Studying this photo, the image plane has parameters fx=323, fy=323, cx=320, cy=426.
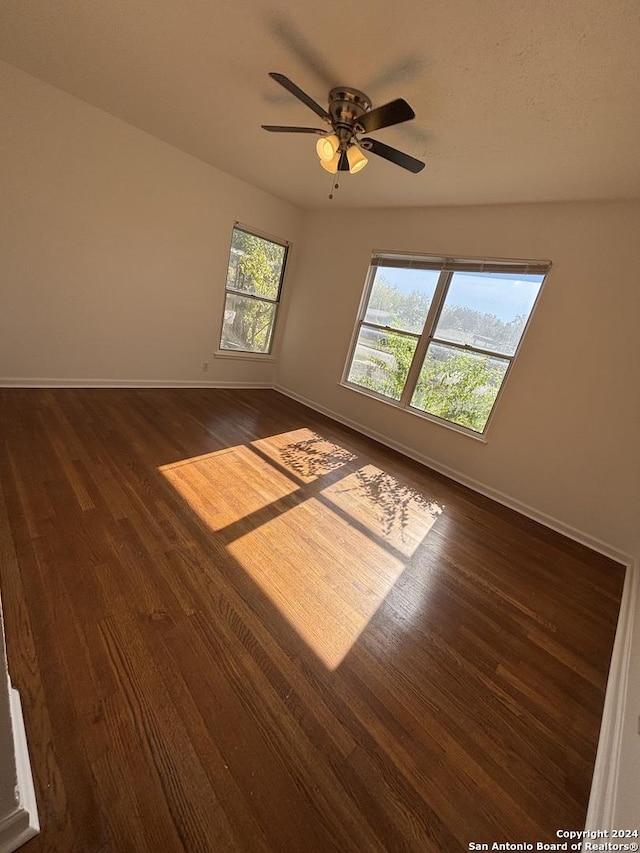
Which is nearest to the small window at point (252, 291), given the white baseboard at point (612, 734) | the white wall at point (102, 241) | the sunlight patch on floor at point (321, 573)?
the white wall at point (102, 241)

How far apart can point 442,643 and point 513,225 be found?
10.9 feet

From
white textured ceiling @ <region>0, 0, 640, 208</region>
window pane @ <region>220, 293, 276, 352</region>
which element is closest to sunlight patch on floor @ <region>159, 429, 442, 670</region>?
window pane @ <region>220, 293, 276, 352</region>

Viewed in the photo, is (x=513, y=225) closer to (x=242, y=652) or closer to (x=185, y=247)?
(x=185, y=247)

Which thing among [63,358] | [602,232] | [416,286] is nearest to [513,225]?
[602,232]

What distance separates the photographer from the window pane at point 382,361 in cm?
380

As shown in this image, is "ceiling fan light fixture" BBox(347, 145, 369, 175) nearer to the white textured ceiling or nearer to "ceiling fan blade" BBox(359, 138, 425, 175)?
"ceiling fan blade" BBox(359, 138, 425, 175)

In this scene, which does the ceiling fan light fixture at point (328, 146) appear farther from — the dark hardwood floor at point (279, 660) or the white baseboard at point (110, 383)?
the white baseboard at point (110, 383)

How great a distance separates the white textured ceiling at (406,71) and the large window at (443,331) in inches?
27.1

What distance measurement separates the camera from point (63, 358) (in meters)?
3.37

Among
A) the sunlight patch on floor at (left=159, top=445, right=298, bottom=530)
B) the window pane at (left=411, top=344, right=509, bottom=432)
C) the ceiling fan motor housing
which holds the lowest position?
the sunlight patch on floor at (left=159, top=445, right=298, bottom=530)

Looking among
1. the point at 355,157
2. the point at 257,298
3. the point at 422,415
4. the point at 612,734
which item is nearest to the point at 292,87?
the point at 355,157

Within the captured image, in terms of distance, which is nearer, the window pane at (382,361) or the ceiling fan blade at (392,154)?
the ceiling fan blade at (392,154)

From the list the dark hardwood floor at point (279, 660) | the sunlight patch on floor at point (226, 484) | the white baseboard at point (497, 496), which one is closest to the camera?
the dark hardwood floor at point (279, 660)

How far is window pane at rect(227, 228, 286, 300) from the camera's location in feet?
13.8
